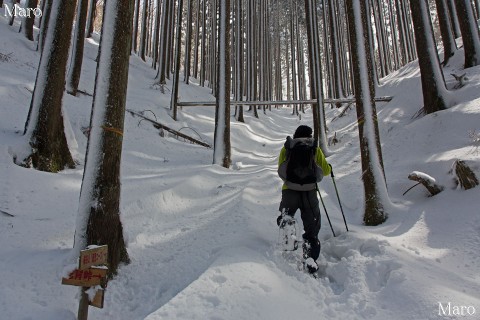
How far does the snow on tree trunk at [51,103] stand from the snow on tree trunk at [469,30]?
1042cm

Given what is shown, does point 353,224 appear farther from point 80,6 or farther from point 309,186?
point 80,6

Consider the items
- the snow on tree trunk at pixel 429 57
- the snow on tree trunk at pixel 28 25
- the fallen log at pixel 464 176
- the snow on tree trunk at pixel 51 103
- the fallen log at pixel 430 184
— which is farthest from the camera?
the snow on tree trunk at pixel 28 25

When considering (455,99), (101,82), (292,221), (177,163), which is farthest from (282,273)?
(455,99)

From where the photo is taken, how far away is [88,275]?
288 cm

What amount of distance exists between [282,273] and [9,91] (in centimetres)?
821

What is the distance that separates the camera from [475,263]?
3891 mm

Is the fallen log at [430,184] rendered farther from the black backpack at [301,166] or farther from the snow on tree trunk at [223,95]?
the snow on tree trunk at [223,95]

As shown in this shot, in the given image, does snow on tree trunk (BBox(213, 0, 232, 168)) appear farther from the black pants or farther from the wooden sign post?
the wooden sign post

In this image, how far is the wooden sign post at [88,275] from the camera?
2.84m

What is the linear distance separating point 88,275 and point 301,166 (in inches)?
109

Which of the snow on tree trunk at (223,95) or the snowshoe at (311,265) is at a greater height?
the snow on tree trunk at (223,95)

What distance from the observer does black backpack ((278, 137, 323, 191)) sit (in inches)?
172

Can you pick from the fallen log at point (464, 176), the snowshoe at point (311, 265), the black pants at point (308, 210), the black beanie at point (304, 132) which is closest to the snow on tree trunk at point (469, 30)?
the fallen log at point (464, 176)

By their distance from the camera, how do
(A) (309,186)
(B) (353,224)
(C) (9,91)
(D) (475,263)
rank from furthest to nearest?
(C) (9,91), (B) (353,224), (A) (309,186), (D) (475,263)
